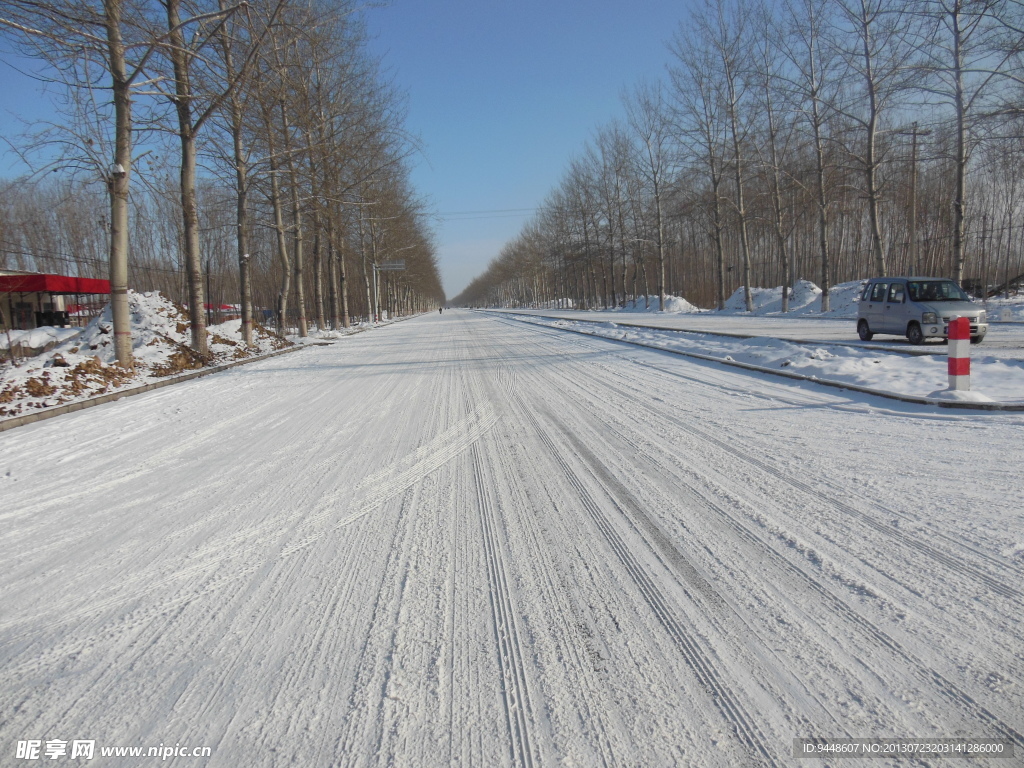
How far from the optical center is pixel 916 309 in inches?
528

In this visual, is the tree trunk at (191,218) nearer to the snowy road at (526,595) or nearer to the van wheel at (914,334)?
the snowy road at (526,595)

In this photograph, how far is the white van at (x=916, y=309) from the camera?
1291 centimetres

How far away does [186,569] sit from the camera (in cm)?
Answer: 329

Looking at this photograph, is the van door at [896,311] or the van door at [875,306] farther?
the van door at [875,306]

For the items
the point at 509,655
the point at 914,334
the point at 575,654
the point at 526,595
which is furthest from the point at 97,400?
the point at 914,334

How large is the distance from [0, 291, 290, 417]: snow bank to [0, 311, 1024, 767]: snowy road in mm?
4574

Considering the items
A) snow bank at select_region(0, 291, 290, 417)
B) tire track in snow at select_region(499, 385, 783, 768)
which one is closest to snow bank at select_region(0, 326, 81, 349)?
snow bank at select_region(0, 291, 290, 417)

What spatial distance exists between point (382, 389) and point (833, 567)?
8.27 m

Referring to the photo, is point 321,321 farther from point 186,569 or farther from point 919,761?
point 919,761

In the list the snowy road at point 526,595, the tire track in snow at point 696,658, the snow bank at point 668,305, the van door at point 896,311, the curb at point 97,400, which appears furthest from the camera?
the snow bank at point 668,305

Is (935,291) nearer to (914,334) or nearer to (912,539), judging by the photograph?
(914,334)

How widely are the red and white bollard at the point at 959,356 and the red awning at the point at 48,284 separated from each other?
3061cm

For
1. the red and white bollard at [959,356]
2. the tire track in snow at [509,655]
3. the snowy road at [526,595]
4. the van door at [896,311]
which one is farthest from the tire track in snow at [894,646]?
the van door at [896,311]

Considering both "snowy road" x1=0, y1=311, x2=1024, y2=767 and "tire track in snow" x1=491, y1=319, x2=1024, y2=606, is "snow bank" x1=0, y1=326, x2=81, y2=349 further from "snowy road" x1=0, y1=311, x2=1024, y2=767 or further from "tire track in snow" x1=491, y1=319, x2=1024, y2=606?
"tire track in snow" x1=491, y1=319, x2=1024, y2=606
